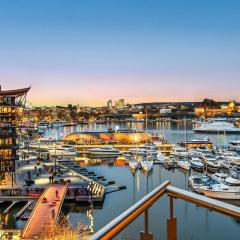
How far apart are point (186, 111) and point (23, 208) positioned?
5466 inches

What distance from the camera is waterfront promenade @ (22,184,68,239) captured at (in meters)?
11.7

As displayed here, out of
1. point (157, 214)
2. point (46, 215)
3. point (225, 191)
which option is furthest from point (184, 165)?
point (157, 214)

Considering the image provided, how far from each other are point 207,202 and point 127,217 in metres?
0.25

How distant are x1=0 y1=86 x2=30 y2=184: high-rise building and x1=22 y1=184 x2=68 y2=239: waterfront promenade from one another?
14.1 ft

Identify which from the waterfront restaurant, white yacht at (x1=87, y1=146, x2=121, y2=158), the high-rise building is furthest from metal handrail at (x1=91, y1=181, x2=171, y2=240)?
the waterfront restaurant

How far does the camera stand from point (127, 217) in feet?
3.66

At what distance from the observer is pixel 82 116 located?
465ft

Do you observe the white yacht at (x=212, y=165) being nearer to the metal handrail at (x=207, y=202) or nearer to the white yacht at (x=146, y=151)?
the white yacht at (x=146, y=151)

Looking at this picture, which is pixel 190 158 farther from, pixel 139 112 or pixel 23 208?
pixel 139 112

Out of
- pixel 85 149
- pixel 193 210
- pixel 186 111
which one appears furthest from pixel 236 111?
pixel 193 210

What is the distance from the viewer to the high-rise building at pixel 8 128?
1984 centimetres

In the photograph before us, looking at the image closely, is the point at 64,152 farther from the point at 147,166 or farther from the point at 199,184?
the point at 199,184

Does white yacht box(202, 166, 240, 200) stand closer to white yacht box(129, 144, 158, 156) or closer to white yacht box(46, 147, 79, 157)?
white yacht box(129, 144, 158, 156)

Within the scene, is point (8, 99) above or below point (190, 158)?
above
